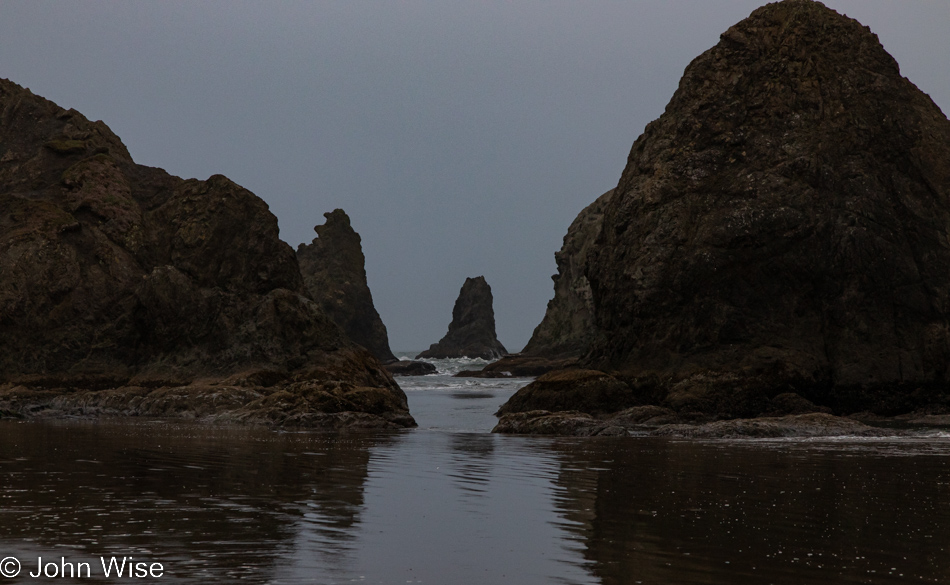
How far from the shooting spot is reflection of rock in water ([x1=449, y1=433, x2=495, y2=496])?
1706 cm

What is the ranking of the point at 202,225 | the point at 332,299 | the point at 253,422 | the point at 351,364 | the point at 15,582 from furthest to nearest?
the point at 332,299, the point at 202,225, the point at 351,364, the point at 253,422, the point at 15,582

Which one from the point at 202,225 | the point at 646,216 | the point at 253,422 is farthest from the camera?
the point at 202,225

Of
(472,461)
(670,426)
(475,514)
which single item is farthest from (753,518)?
(670,426)

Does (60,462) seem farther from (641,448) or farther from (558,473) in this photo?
(641,448)

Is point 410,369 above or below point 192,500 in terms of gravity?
above

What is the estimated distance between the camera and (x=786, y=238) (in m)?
39.2

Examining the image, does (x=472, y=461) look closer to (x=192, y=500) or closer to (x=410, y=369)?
(x=192, y=500)

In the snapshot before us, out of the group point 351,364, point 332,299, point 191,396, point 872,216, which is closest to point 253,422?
point 191,396

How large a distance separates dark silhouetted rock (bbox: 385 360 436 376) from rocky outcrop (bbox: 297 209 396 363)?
10.3 meters

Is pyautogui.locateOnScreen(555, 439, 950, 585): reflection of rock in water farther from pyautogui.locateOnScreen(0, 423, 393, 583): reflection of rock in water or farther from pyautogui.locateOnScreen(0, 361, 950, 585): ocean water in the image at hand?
pyautogui.locateOnScreen(0, 423, 393, 583): reflection of rock in water

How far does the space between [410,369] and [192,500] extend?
4770 inches

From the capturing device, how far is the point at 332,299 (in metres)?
143

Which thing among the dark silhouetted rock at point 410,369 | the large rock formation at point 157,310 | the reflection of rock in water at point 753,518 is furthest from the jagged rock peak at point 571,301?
the reflection of rock in water at point 753,518

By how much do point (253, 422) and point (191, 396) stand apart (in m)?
6.40
